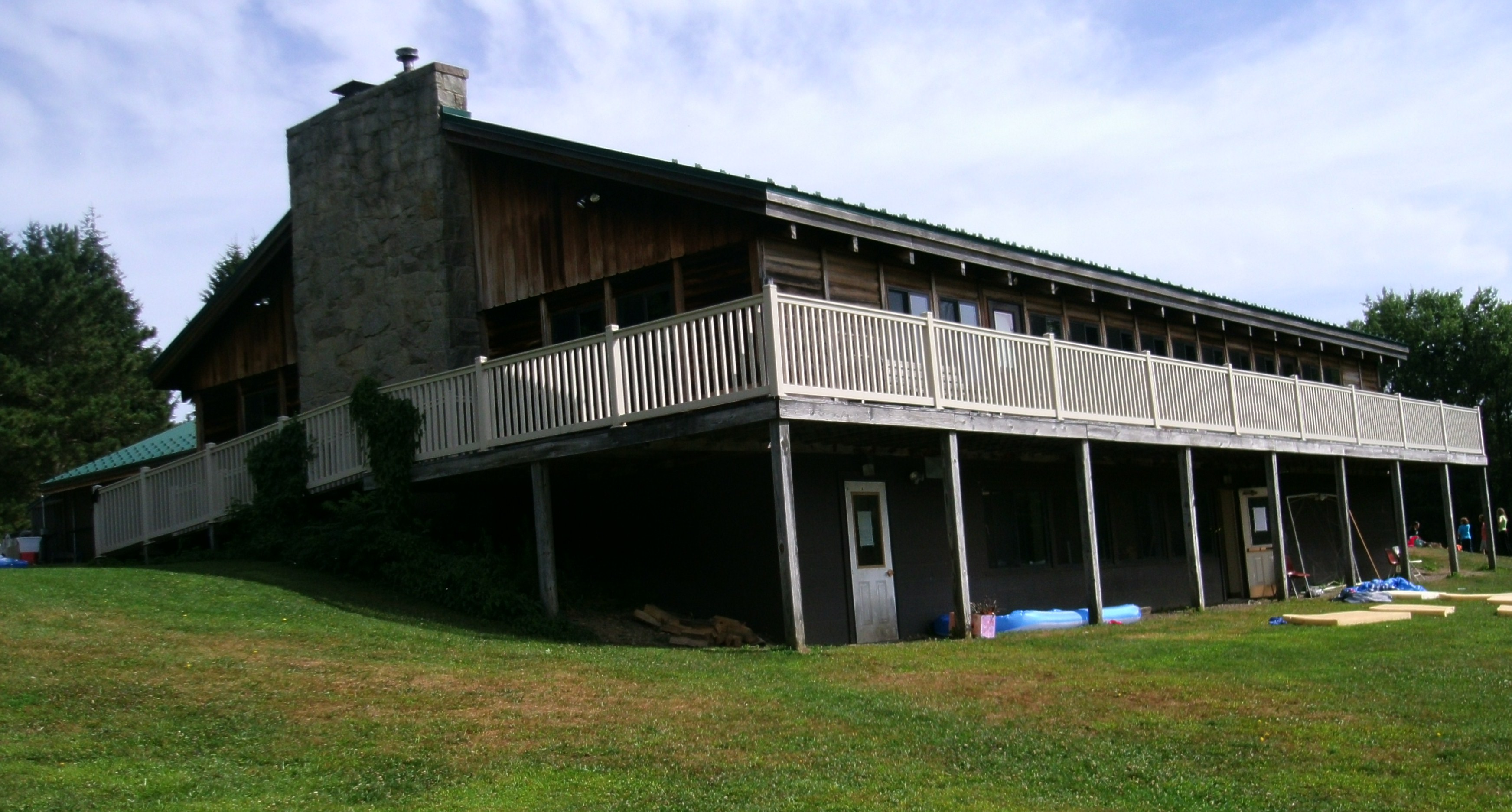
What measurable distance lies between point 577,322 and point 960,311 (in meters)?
5.91

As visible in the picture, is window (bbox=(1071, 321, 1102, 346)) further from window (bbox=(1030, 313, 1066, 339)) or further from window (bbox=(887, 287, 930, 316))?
window (bbox=(887, 287, 930, 316))

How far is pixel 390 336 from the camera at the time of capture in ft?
72.8

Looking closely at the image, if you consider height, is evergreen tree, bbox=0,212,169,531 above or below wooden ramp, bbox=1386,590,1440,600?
above

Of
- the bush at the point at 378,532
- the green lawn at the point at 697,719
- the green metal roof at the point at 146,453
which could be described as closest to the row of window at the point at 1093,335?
the bush at the point at 378,532

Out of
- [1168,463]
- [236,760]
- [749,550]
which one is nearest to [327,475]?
[749,550]

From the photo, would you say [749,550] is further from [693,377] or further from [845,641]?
[693,377]

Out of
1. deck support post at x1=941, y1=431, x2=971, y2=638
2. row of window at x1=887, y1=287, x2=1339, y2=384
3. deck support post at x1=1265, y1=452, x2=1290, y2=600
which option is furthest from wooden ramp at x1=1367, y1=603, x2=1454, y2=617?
deck support post at x1=941, y1=431, x2=971, y2=638

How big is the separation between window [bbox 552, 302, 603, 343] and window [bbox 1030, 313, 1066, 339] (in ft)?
25.0

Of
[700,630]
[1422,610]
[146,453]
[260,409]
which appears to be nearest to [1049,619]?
[1422,610]

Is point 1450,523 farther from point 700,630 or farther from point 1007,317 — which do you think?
point 700,630

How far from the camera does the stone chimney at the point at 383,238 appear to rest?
21422mm

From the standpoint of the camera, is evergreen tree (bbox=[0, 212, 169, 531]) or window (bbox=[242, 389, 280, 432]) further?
evergreen tree (bbox=[0, 212, 169, 531])

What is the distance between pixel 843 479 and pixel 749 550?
5.40ft

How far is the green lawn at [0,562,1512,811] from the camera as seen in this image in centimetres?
883
